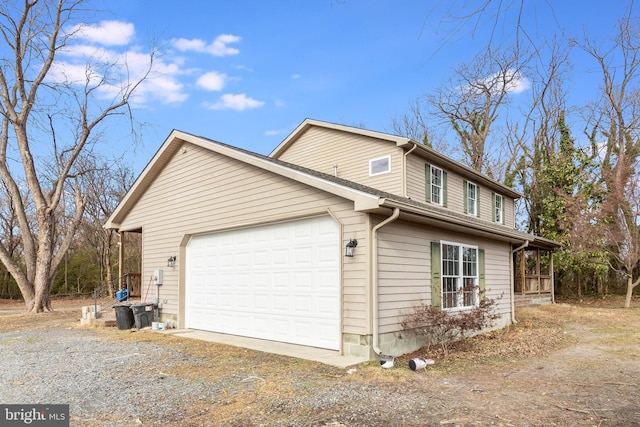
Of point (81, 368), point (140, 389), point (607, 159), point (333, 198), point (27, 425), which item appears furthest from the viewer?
point (607, 159)

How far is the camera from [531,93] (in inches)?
1087

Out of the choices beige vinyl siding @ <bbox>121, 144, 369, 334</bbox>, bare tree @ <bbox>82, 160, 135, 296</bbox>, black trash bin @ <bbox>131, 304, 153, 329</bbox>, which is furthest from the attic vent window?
bare tree @ <bbox>82, 160, 135, 296</bbox>

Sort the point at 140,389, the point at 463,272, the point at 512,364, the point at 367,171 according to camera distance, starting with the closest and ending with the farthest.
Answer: the point at 140,389 → the point at 512,364 → the point at 463,272 → the point at 367,171

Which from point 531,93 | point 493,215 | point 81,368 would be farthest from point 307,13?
→ point 531,93

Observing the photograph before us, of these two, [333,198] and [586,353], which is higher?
[333,198]

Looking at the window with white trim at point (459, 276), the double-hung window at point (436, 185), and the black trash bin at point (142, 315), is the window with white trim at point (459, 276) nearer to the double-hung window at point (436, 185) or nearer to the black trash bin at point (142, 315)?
the double-hung window at point (436, 185)

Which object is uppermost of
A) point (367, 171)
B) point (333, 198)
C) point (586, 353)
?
point (367, 171)

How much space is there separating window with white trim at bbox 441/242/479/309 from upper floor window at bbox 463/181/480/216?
5.34 meters

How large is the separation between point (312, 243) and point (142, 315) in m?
5.90

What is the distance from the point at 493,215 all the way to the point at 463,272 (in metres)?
8.83

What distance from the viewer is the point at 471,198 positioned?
1648cm

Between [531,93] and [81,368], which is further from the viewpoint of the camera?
[531,93]

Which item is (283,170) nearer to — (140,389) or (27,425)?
(140,389)

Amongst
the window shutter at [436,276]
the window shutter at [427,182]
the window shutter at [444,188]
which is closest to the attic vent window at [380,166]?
the window shutter at [427,182]
